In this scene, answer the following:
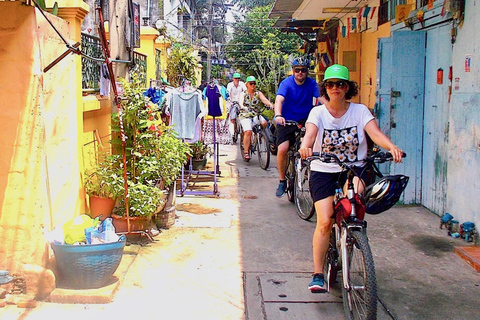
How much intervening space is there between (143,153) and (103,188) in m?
0.61

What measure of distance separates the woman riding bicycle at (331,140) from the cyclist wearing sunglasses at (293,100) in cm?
281

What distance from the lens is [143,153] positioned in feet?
19.5

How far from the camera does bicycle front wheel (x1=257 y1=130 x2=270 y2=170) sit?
10587 mm

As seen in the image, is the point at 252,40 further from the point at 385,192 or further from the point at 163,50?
the point at 385,192

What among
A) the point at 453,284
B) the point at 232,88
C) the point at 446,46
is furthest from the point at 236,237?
the point at 232,88

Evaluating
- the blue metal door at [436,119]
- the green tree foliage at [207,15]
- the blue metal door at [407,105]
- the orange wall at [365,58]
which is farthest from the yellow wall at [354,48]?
the green tree foliage at [207,15]

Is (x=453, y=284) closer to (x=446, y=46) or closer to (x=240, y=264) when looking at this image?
(x=240, y=264)

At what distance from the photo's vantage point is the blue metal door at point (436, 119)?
6.58 meters

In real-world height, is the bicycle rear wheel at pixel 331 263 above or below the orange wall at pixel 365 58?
below

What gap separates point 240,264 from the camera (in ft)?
17.1

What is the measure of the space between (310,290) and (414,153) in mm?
3801

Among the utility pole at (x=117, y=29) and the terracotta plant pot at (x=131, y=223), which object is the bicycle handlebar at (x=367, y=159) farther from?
the utility pole at (x=117, y=29)

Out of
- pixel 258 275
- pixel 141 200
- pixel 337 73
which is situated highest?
pixel 337 73

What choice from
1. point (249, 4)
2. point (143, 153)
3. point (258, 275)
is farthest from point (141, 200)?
point (249, 4)
